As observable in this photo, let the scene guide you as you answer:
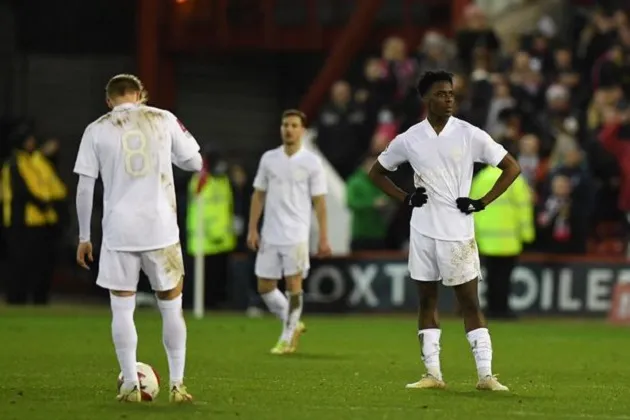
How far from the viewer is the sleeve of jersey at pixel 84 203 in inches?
501

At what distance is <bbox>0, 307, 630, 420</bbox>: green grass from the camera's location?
12.4 metres

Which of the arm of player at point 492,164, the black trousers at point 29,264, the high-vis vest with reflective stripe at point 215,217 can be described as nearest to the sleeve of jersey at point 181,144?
the arm of player at point 492,164

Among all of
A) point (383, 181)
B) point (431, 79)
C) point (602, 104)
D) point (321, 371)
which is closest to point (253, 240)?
point (321, 371)

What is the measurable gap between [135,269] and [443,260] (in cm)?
231

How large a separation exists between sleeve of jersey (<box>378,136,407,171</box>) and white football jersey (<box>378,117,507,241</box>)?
0.49 feet

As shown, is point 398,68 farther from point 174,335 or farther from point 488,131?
point 174,335

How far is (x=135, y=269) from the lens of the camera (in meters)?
12.6

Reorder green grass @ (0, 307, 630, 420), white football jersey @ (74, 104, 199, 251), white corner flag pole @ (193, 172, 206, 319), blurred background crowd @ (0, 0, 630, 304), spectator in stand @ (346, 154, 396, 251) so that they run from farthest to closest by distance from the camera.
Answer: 1. spectator in stand @ (346, 154, 396, 251)
2. blurred background crowd @ (0, 0, 630, 304)
3. white corner flag pole @ (193, 172, 206, 319)
4. white football jersey @ (74, 104, 199, 251)
5. green grass @ (0, 307, 630, 420)

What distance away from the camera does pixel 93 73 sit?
31625 mm

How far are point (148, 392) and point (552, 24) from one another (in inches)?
696

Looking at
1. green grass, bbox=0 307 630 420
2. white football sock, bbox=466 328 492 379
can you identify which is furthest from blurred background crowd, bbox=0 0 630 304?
white football sock, bbox=466 328 492 379

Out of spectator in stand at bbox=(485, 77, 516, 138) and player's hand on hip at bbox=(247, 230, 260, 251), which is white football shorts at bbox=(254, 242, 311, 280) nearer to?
player's hand on hip at bbox=(247, 230, 260, 251)

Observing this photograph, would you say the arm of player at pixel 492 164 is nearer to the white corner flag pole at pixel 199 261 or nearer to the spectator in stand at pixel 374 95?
the white corner flag pole at pixel 199 261

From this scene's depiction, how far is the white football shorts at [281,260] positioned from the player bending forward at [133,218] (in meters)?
5.98
